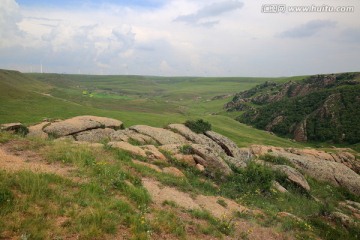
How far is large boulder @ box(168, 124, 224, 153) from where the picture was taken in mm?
30141

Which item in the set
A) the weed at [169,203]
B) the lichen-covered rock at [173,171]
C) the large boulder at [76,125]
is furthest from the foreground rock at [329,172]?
the weed at [169,203]

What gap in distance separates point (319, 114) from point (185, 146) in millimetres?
84751

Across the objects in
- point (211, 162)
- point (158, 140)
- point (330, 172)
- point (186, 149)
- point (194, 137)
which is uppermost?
point (186, 149)

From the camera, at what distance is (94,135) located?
30.9 metres

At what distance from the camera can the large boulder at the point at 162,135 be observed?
2858 centimetres

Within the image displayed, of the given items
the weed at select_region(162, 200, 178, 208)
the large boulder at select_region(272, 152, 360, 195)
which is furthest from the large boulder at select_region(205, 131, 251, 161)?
the weed at select_region(162, 200, 178, 208)

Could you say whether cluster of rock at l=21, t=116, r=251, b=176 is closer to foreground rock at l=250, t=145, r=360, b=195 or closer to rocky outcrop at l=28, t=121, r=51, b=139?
rocky outcrop at l=28, t=121, r=51, b=139

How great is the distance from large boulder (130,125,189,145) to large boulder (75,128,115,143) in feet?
12.2

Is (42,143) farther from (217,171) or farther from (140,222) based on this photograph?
(217,171)

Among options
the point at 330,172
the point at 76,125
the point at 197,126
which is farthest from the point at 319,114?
the point at 76,125

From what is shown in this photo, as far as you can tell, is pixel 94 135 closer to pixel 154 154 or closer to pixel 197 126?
pixel 197 126

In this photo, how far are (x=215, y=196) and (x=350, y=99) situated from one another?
9650 cm

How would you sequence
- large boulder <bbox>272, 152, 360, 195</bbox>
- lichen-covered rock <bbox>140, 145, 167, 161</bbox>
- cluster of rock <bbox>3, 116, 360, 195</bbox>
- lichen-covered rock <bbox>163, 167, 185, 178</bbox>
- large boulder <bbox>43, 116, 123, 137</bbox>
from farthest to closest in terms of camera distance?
1. large boulder <bbox>272, 152, 360, 195</bbox>
2. large boulder <bbox>43, 116, 123, 137</bbox>
3. cluster of rock <bbox>3, 116, 360, 195</bbox>
4. lichen-covered rock <bbox>140, 145, 167, 161</bbox>
5. lichen-covered rock <bbox>163, 167, 185, 178</bbox>

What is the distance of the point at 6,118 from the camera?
174ft
